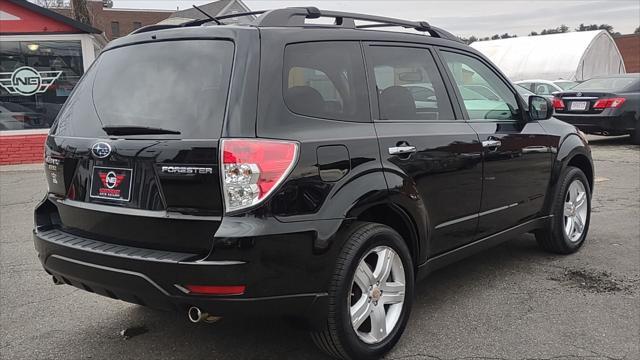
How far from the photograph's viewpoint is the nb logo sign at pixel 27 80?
12.0 meters

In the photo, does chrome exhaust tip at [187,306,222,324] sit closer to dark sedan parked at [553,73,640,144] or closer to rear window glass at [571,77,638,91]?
dark sedan parked at [553,73,640,144]

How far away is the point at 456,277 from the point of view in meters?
4.59

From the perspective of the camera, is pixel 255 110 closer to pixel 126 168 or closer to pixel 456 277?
pixel 126 168

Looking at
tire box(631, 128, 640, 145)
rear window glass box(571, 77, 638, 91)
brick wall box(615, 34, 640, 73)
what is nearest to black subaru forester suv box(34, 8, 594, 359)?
tire box(631, 128, 640, 145)

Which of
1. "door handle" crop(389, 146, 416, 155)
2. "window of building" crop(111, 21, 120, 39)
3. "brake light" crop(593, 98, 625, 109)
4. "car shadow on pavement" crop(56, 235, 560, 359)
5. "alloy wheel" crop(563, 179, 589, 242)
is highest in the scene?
"window of building" crop(111, 21, 120, 39)

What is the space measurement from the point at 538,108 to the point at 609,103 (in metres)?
8.82

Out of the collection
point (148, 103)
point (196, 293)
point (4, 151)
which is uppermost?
point (148, 103)

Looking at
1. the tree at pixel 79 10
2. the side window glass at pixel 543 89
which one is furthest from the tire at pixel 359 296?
the side window glass at pixel 543 89

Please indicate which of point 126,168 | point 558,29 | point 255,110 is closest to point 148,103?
point 126,168

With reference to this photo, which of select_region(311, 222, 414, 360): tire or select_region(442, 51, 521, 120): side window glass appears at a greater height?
select_region(442, 51, 521, 120): side window glass

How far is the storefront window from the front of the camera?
39.5 ft

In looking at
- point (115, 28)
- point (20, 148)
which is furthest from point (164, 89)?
point (115, 28)

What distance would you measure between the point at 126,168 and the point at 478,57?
2.80 meters

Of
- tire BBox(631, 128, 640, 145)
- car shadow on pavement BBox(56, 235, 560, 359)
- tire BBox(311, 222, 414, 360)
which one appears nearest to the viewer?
tire BBox(311, 222, 414, 360)
